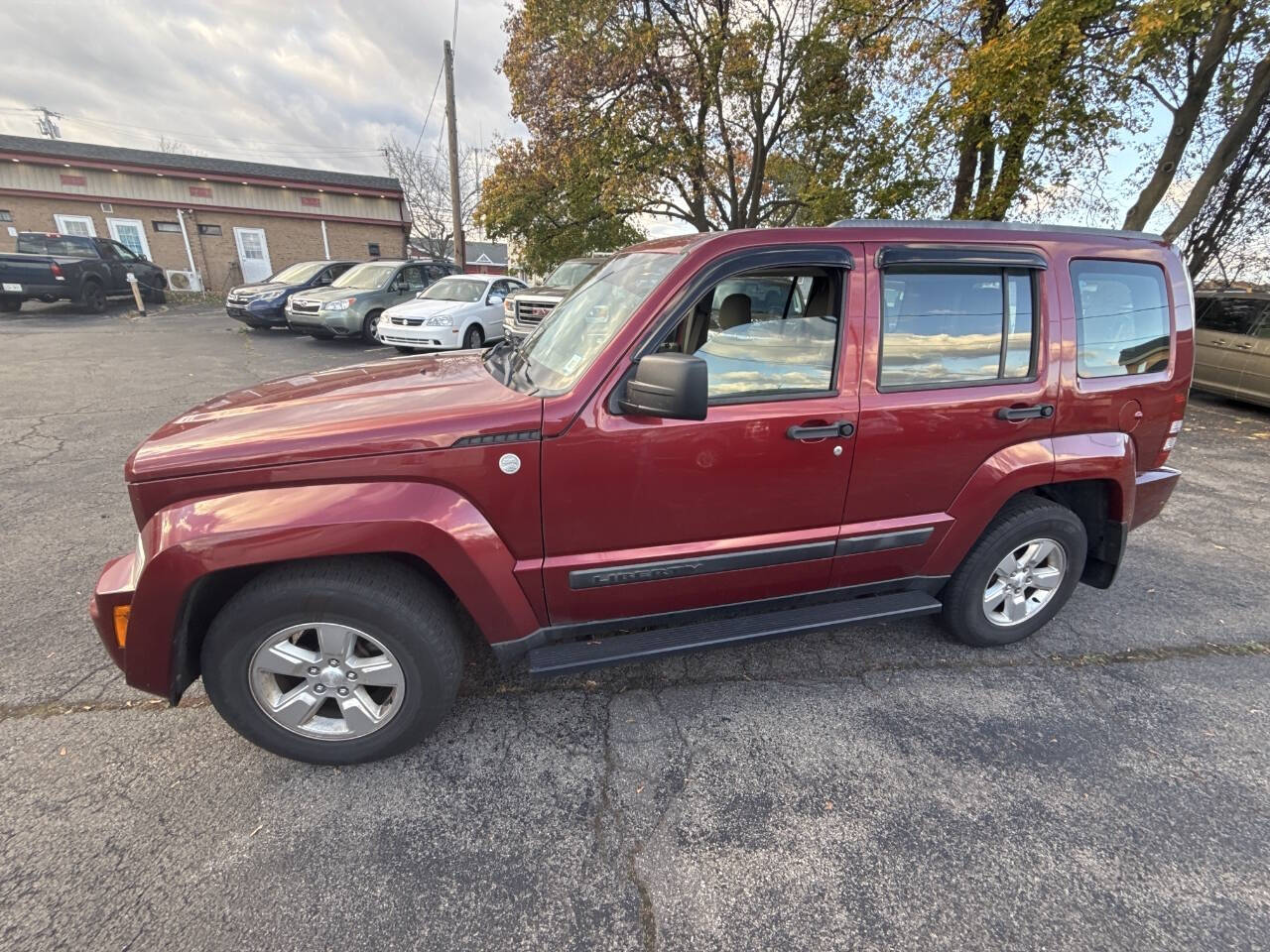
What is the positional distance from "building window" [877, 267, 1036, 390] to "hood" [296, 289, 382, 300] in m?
11.9

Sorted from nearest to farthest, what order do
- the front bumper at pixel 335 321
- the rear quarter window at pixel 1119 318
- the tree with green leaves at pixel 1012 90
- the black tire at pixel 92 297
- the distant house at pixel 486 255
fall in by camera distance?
1. the rear quarter window at pixel 1119 318
2. the tree with green leaves at pixel 1012 90
3. the front bumper at pixel 335 321
4. the black tire at pixel 92 297
5. the distant house at pixel 486 255

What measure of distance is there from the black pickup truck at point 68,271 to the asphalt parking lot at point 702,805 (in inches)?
636

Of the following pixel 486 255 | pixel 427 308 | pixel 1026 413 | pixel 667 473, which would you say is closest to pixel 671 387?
pixel 667 473

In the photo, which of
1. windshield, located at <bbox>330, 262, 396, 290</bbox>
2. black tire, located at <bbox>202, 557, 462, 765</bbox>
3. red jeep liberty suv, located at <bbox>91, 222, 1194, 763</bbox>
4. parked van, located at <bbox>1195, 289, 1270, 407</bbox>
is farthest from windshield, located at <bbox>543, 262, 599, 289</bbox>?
parked van, located at <bbox>1195, 289, 1270, 407</bbox>

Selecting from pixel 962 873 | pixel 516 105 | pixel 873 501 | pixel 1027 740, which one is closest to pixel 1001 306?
pixel 873 501

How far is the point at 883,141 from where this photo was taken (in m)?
10.7

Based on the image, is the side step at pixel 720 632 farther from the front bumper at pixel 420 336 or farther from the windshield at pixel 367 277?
the windshield at pixel 367 277

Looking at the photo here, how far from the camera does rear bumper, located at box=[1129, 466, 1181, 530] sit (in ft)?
9.77

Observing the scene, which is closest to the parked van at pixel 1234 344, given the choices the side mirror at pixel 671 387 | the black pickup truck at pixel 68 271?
the side mirror at pixel 671 387

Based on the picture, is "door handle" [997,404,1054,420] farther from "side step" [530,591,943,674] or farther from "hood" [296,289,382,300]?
"hood" [296,289,382,300]

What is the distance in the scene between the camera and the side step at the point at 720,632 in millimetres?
2188

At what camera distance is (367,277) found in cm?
1252

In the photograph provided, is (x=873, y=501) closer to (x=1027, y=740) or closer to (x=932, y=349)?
(x=932, y=349)

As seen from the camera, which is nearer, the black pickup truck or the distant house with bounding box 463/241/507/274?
the black pickup truck
